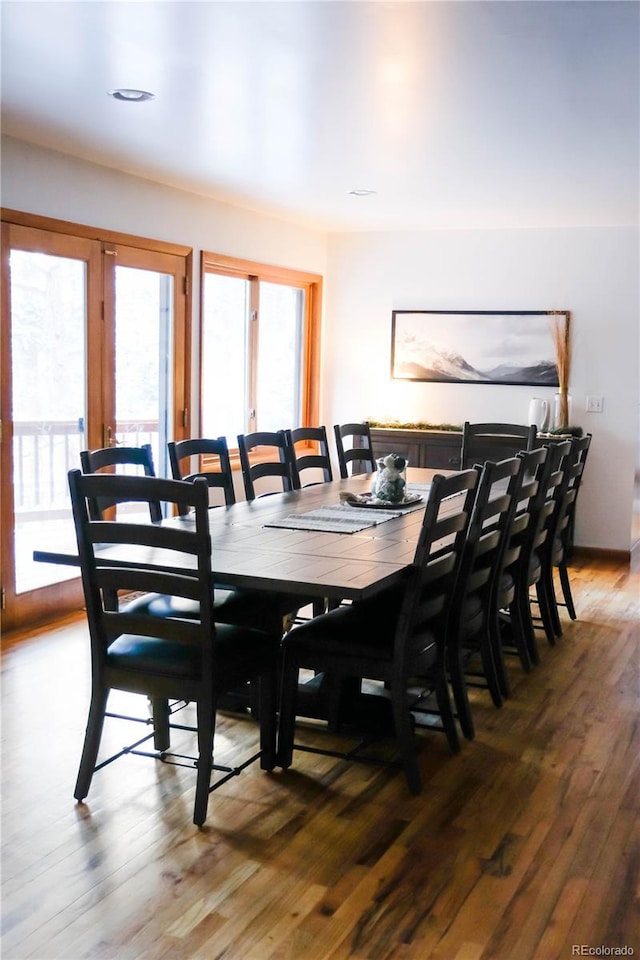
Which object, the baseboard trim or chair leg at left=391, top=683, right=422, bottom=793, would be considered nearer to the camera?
chair leg at left=391, top=683, right=422, bottom=793

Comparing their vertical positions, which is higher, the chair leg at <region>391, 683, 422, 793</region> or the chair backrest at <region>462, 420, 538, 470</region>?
the chair backrest at <region>462, 420, 538, 470</region>

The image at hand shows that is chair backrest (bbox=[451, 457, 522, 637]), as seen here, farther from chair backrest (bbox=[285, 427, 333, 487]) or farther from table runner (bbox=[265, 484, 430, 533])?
chair backrest (bbox=[285, 427, 333, 487])

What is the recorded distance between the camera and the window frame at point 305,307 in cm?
649

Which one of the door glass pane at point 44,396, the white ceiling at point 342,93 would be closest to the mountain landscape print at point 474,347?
the white ceiling at point 342,93

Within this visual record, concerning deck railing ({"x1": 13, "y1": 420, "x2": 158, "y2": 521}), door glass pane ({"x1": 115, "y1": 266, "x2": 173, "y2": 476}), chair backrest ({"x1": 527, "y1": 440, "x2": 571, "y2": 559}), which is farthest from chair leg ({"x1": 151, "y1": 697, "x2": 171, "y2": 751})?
door glass pane ({"x1": 115, "y1": 266, "x2": 173, "y2": 476})

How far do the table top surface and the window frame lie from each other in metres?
2.76

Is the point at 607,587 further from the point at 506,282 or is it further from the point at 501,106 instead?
the point at 501,106

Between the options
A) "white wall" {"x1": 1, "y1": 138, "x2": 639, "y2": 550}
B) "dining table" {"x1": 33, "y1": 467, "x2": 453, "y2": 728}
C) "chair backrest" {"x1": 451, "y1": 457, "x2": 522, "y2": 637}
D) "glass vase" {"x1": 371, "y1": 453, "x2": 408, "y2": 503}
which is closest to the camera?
"dining table" {"x1": 33, "y1": 467, "x2": 453, "y2": 728}

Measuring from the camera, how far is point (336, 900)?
8.07 ft

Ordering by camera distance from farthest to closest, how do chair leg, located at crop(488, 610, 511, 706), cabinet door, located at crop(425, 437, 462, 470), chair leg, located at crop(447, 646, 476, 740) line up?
cabinet door, located at crop(425, 437, 462, 470)
chair leg, located at crop(488, 610, 511, 706)
chair leg, located at crop(447, 646, 476, 740)

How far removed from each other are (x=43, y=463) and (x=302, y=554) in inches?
95.8

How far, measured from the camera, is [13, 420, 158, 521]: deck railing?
4.96 m

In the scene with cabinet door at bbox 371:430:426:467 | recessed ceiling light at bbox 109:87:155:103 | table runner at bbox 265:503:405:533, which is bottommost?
table runner at bbox 265:503:405:533

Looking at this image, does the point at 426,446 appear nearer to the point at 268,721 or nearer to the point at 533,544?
the point at 533,544
